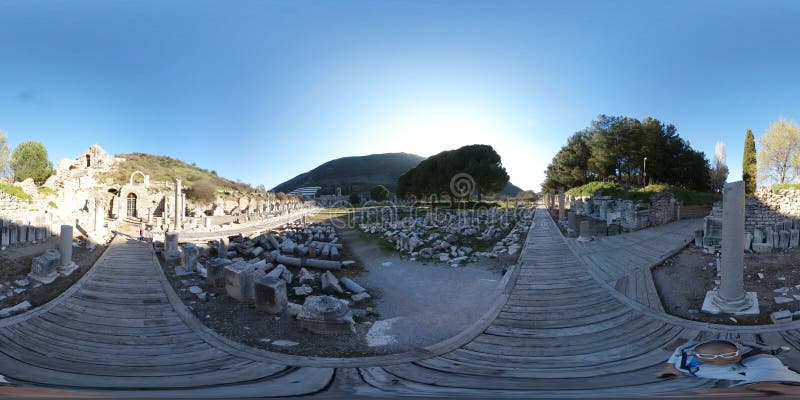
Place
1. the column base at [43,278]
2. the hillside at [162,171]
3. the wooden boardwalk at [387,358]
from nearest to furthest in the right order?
the wooden boardwalk at [387,358]
the column base at [43,278]
the hillside at [162,171]

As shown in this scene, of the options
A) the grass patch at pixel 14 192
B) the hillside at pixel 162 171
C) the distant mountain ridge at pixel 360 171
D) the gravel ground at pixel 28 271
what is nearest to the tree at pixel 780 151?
the gravel ground at pixel 28 271

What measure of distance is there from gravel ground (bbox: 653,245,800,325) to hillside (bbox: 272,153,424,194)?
289ft

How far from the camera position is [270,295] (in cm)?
574

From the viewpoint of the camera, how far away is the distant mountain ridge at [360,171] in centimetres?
10312

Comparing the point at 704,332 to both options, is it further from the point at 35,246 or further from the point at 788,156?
the point at 788,156

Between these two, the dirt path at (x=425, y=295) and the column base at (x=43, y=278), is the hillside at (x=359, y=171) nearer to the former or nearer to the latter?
the dirt path at (x=425, y=295)

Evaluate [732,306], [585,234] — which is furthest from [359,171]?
[732,306]

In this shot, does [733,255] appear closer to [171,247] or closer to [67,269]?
[171,247]

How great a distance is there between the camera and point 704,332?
15.1ft

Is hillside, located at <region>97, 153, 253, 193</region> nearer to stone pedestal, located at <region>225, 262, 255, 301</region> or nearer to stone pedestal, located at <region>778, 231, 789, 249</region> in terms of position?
stone pedestal, located at <region>225, 262, 255, 301</region>

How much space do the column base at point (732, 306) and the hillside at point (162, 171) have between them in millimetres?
41243

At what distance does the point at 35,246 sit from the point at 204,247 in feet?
15.8

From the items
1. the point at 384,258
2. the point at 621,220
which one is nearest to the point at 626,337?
the point at 384,258

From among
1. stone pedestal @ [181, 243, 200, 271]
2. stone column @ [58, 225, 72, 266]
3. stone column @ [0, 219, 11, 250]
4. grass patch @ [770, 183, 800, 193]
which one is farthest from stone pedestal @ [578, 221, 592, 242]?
stone column @ [0, 219, 11, 250]
